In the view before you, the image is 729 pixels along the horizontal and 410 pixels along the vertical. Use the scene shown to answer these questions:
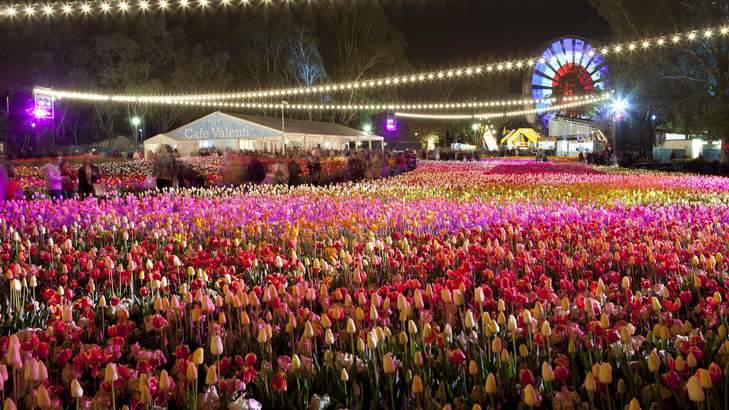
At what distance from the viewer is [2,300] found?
15.2 ft

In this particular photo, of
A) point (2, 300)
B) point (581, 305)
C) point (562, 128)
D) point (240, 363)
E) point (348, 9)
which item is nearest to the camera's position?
point (240, 363)

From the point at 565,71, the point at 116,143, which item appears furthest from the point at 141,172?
the point at 565,71

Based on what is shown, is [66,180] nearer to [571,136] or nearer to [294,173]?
[294,173]

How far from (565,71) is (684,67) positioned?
48.4m

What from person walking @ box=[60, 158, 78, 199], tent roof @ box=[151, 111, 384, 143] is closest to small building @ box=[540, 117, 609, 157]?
tent roof @ box=[151, 111, 384, 143]

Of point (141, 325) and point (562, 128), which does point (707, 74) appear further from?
point (562, 128)

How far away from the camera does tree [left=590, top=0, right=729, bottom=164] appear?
25.6m

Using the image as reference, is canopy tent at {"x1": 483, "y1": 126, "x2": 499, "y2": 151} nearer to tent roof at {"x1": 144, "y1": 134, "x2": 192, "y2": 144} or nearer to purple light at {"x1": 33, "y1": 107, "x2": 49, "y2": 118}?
tent roof at {"x1": 144, "y1": 134, "x2": 192, "y2": 144}

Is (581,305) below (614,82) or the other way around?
below

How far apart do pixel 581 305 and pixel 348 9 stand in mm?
53653

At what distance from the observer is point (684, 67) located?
2747cm

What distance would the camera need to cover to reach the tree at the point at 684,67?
83.9 ft

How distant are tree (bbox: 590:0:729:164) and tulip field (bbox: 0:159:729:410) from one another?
21.2m

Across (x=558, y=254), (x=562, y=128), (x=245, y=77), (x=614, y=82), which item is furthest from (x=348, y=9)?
(x=558, y=254)
